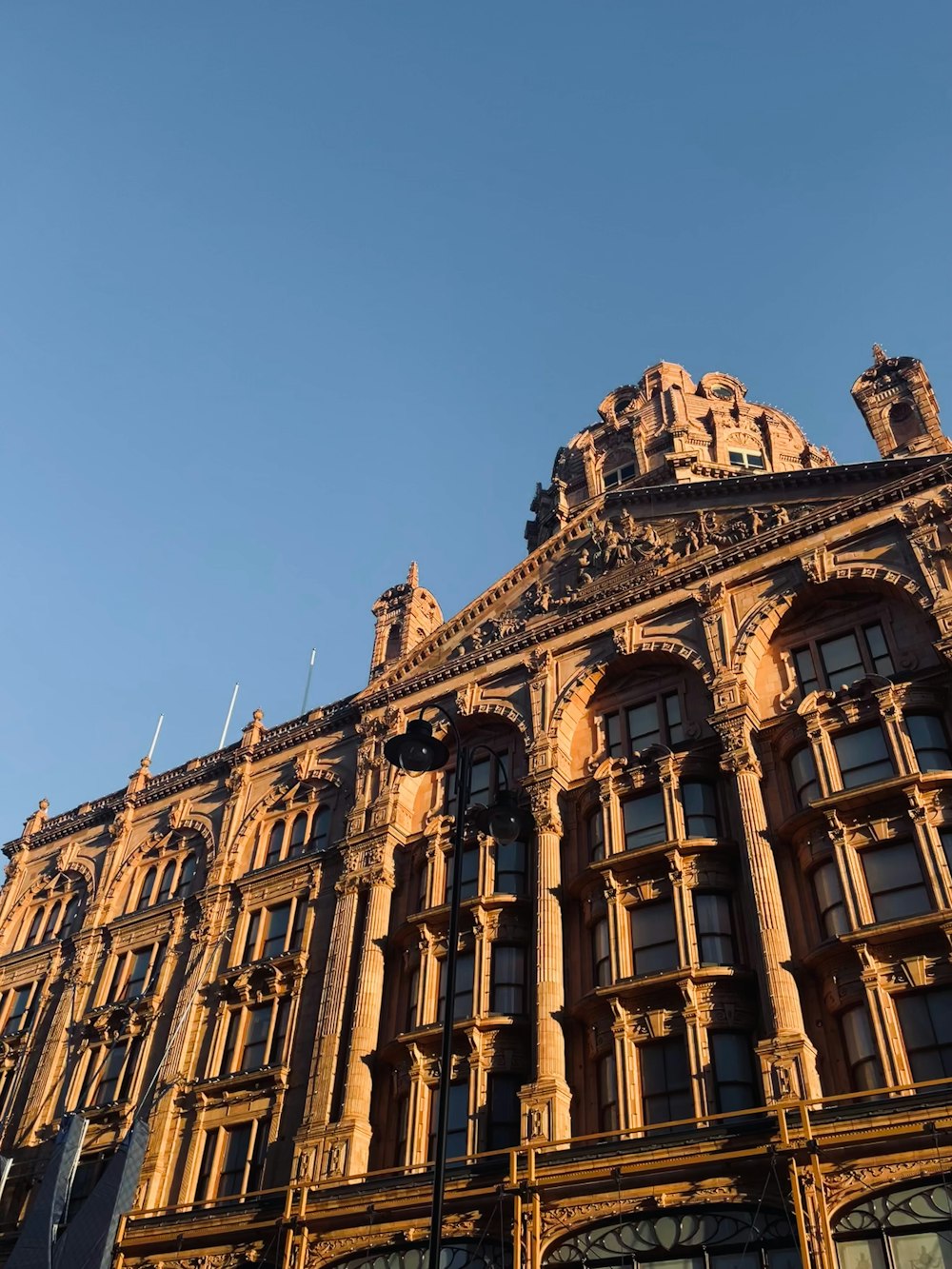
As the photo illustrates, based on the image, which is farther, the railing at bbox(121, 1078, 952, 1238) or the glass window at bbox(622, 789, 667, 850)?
the glass window at bbox(622, 789, 667, 850)

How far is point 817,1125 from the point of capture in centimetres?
2100

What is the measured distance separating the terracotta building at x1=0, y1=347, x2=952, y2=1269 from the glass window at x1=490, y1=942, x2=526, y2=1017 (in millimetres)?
86

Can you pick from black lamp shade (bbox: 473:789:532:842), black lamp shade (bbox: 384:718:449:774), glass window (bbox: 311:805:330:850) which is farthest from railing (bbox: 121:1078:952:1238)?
glass window (bbox: 311:805:330:850)

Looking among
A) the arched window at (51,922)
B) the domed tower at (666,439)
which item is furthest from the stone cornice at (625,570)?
the domed tower at (666,439)

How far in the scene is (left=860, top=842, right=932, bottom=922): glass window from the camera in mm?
24875

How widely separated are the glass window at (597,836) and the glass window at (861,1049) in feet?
26.5

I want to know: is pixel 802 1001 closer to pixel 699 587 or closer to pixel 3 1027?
pixel 699 587

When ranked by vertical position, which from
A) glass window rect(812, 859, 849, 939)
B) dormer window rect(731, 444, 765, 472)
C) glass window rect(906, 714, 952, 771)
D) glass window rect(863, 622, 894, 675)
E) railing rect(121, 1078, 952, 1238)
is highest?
dormer window rect(731, 444, 765, 472)

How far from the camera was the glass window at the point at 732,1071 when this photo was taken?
24.4m

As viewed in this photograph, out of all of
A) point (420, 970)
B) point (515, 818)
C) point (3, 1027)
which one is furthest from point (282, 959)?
point (515, 818)

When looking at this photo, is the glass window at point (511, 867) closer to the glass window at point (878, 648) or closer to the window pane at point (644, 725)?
the window pane at point (644, 725)

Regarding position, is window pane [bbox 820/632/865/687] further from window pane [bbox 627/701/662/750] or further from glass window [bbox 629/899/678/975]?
glass window [bbox 629/899/678/975]

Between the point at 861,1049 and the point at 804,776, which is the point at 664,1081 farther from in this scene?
the point at 804,776

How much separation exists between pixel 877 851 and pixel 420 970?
13.0 meters
